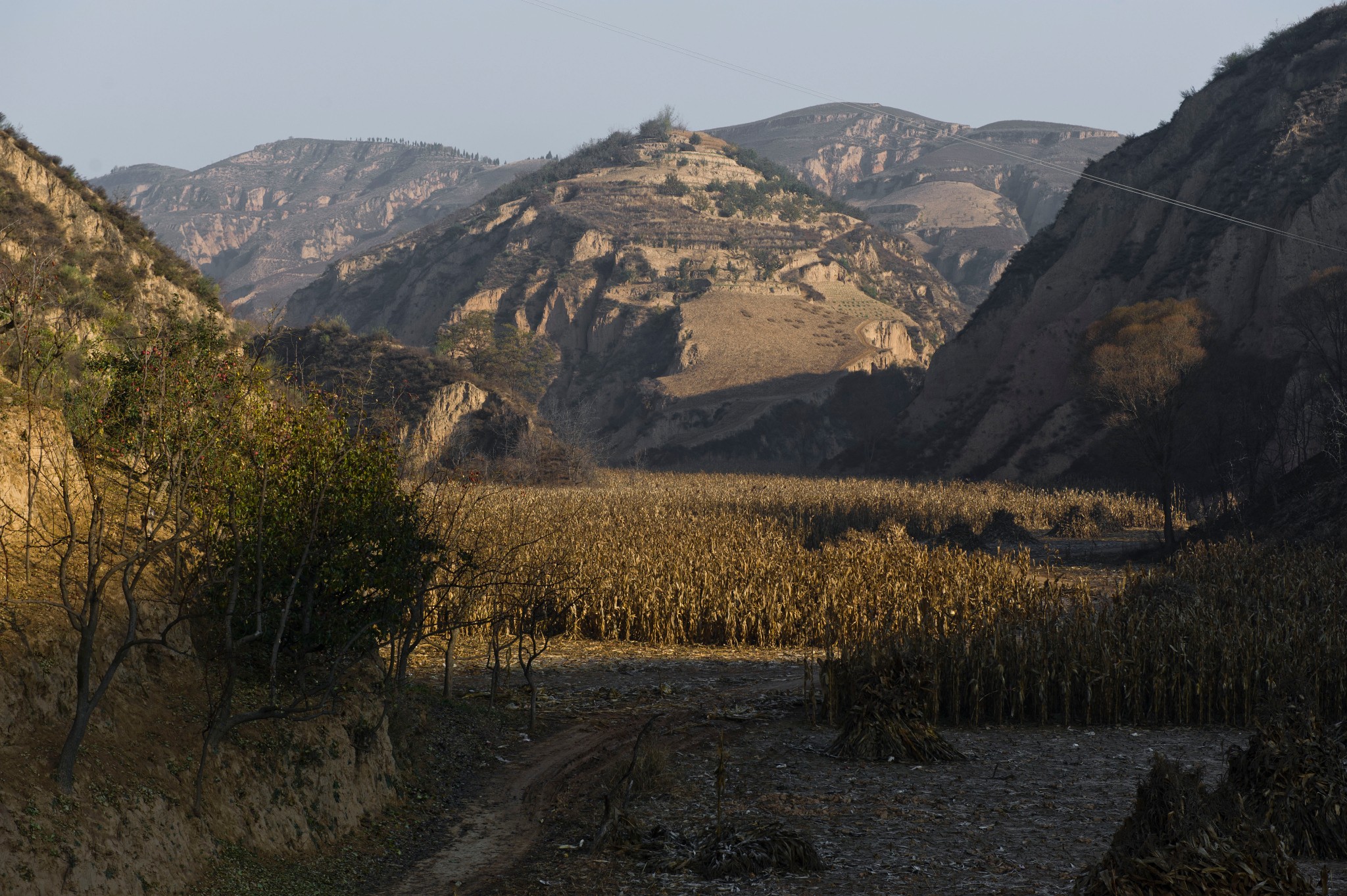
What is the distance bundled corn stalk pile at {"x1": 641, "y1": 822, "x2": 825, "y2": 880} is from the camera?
24.9 ft

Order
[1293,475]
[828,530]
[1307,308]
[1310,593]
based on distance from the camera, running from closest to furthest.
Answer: [1310,593]
[1293,475]
[828,530]
[1307,308]

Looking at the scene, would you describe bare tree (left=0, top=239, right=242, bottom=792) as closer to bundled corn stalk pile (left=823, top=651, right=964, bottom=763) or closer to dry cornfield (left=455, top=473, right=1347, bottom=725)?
bundled corn stalk pile (left=823, top=651, right=964, bottom=763)

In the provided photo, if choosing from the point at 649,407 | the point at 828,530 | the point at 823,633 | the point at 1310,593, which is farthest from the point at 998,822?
the point at 649,407

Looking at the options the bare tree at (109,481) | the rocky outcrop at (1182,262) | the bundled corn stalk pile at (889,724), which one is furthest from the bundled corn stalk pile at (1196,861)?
the rocky outcrop at (1182,262)

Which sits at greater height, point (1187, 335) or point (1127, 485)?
point (1187, 335)

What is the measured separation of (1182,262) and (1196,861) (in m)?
47.0

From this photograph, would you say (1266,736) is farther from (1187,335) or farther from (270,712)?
(1187,335)

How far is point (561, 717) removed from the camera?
1256cm

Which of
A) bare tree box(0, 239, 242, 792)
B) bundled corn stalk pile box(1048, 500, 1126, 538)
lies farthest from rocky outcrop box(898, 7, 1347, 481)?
bare tree box(0, 239, 242, 792)

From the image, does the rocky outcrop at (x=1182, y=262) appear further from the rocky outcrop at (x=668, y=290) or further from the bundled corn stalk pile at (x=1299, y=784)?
the bundled corn stalk pile at (x=1299, y=784)

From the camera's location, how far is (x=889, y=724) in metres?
10.8

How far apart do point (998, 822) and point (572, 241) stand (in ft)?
294

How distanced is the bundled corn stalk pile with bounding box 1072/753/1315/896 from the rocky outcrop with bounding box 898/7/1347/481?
1360 inches

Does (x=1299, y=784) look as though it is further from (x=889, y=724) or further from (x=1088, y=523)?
(x=1088, y=523)
